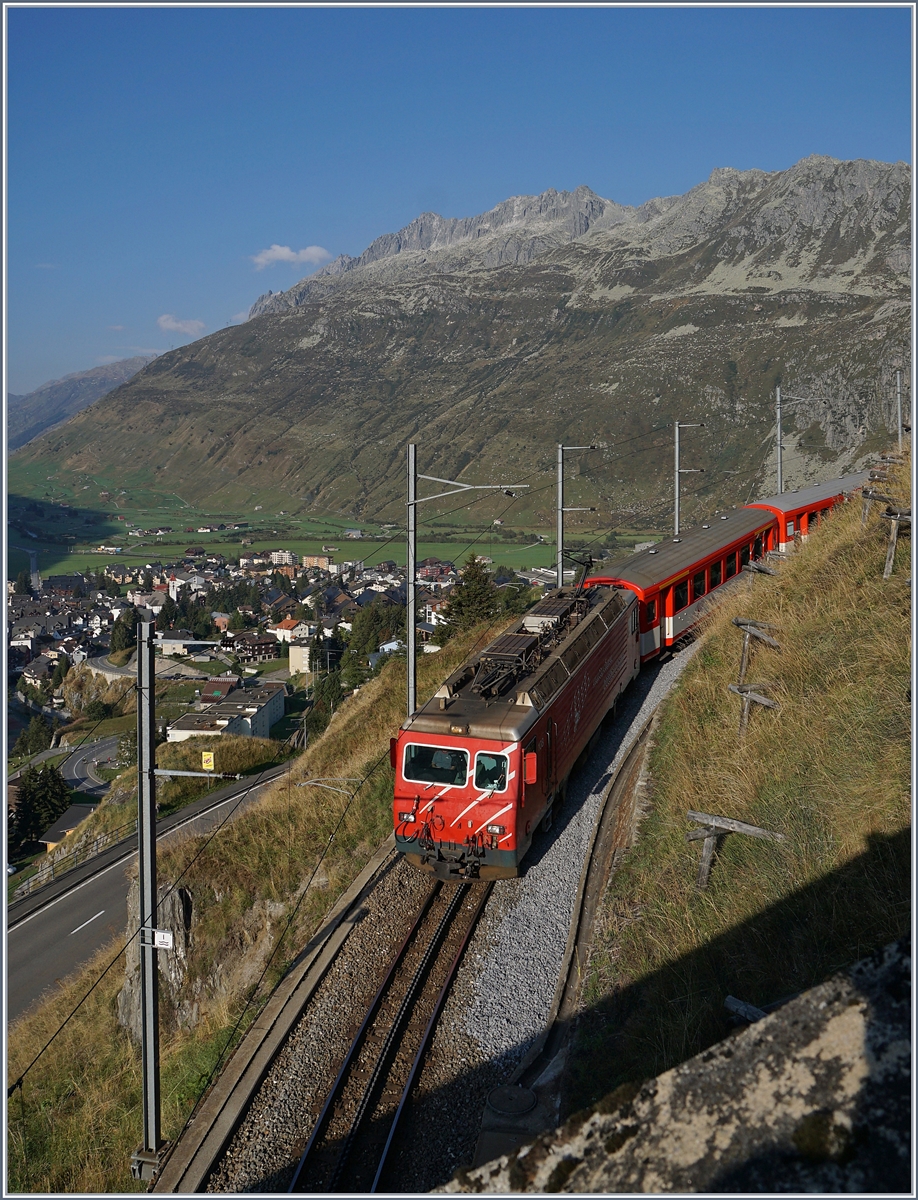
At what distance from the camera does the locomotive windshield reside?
42.1ft

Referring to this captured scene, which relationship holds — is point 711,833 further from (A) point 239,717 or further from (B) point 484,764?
(A) point 239,717

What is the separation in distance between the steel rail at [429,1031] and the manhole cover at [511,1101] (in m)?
1.05

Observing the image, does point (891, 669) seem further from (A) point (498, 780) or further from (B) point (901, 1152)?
(B) point (901, 1152)

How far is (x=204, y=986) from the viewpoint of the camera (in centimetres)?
1648

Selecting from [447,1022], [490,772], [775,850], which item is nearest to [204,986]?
[447,1022]

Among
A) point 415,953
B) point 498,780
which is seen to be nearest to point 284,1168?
point 415,953

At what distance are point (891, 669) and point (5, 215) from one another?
1160cm

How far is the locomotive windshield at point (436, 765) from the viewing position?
12.8 metres

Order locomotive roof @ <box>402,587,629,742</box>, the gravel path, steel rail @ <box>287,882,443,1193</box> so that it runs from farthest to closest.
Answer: locomotive roof @ <box>402,587,629,742</box> < the gravel path < steel rail @ <box>287,882,443,1193</box>

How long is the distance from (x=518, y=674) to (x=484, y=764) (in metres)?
2.27

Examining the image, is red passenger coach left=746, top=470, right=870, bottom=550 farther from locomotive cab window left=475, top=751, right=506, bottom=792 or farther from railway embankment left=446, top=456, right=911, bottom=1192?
locomotive cab window left=475, top=751, right=506, bottom=792

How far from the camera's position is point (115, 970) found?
64.2 ft

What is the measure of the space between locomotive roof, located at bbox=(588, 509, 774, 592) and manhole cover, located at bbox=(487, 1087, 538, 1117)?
47.0 feet

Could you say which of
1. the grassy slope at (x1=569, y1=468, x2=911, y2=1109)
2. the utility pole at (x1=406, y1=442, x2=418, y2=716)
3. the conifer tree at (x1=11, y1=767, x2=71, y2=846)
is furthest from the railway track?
the conifer tree at (x1=11, y1=767, x2=71, y2=846)
